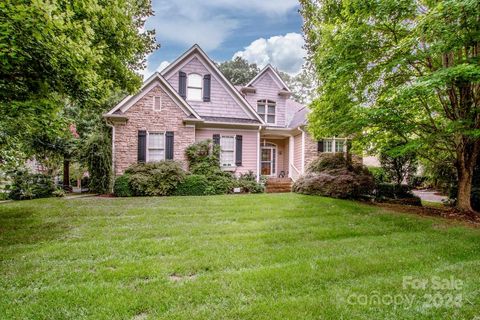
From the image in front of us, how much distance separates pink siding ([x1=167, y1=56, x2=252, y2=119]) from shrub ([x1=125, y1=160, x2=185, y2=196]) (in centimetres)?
434

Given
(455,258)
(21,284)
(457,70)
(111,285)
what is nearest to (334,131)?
(457,70)

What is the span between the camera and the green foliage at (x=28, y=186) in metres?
11.0

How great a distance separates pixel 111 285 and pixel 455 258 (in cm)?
571

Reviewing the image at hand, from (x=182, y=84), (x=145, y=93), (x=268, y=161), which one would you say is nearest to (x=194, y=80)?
(x=182, y=84)

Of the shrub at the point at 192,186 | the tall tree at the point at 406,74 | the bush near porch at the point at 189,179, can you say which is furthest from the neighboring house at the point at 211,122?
the tall tree at the point at 406,74

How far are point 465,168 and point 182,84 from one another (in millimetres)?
13994

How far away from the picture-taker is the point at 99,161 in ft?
40.4

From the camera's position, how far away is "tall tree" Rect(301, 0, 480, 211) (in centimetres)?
632

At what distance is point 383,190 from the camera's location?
12.6m

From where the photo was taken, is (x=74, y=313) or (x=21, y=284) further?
(x=21, y=284)

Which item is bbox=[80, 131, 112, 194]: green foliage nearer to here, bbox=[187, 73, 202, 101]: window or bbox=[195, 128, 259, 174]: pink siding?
bbox=[187, 73, 202, 101]: window

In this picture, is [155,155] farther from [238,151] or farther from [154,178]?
[238,151]

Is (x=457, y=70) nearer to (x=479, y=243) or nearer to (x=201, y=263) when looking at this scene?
(x=479, y=243)

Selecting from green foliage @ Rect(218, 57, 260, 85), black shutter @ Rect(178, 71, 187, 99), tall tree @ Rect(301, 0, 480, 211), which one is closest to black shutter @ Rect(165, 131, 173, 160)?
black shutter @ Rect(178, 71, 187, 99)
